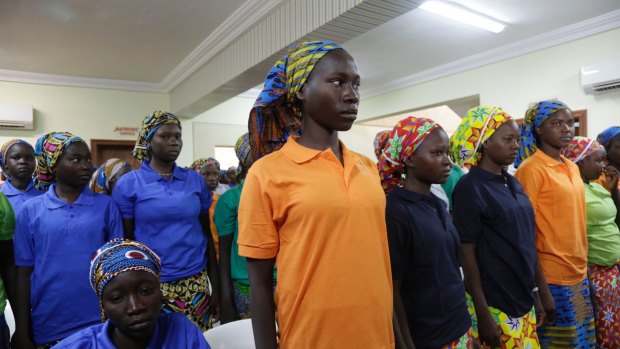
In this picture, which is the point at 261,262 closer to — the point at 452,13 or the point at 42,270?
the point at 42,270

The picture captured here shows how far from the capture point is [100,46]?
4914mm

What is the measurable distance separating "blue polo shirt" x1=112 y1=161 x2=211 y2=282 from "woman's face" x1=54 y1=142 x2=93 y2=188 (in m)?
0.21

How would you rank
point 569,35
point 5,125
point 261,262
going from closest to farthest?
1. point 261,262
2. point 569,35
3. point 5,125

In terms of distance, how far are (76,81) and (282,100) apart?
20.8ft

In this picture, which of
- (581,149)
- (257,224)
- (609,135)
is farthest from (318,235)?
(609,135)

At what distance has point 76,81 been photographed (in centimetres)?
622

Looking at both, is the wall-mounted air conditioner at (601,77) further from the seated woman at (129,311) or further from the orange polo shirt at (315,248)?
the seated woman at (129,311)

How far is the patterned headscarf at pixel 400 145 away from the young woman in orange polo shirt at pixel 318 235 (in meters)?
0.57

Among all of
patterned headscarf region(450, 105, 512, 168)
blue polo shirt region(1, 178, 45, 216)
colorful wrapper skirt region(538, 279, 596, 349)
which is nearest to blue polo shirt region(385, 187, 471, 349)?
patterned headscarf region(450, 105, 512, 168)

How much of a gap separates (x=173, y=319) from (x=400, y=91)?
6.31 m

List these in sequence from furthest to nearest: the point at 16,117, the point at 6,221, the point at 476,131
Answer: the point at 16,117 < the point at 476,131 < the point at 6,221

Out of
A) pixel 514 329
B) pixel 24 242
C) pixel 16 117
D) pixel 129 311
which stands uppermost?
pixel 16 117

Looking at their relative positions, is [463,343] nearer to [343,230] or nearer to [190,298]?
[343,230]

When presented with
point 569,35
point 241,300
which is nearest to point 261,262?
point 241,300
